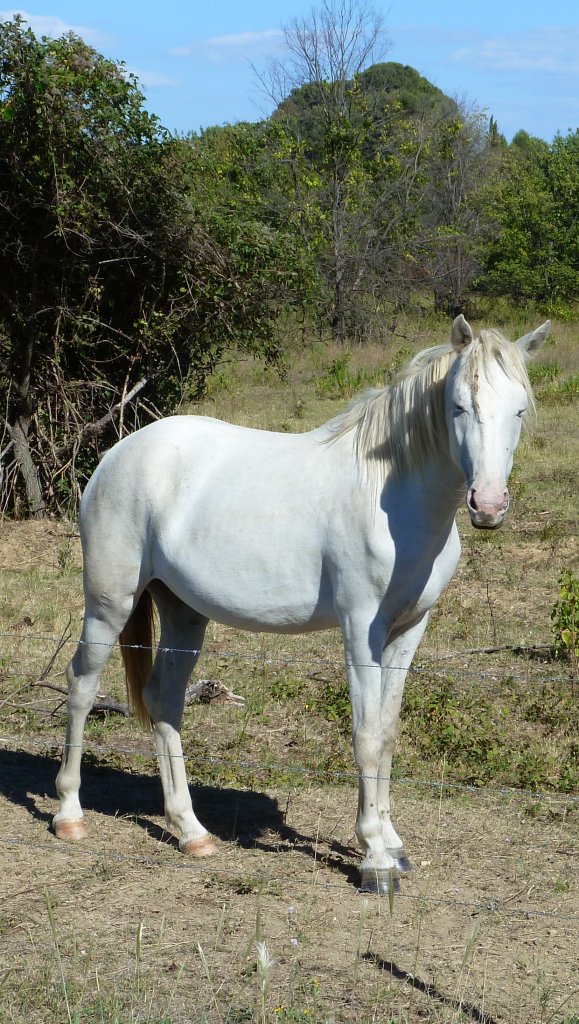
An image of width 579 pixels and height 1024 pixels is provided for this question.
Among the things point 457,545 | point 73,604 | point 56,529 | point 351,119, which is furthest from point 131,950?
point 351,119

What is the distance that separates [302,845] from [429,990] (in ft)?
4.44

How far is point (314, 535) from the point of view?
13.4 ft

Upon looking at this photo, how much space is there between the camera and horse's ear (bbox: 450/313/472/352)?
11.9ft

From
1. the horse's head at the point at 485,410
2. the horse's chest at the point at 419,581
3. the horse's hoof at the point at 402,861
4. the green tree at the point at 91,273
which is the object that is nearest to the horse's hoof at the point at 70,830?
the horse's hoof at the point at 402,861

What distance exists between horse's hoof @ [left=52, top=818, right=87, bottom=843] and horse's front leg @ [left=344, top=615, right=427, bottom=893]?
129cm

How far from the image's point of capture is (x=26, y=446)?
10.0 meters

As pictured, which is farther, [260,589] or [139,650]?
[139,650]

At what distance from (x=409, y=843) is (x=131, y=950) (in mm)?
Result: 1492

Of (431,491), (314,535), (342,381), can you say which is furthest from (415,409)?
(342,381)

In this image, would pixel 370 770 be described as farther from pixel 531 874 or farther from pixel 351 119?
pixel 351 119

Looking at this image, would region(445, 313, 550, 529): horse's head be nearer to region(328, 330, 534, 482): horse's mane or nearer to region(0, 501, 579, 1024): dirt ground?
region(328, 330, 534, 482): horse's mane

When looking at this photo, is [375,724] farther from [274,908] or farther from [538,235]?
[538,235]

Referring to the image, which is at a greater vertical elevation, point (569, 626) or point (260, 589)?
point (260, 589)

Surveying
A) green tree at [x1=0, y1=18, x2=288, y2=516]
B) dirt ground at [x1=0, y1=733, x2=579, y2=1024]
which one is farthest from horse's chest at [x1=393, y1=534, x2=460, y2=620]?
green tree at [x1=0, y1=18, x2=288, y2=516]
